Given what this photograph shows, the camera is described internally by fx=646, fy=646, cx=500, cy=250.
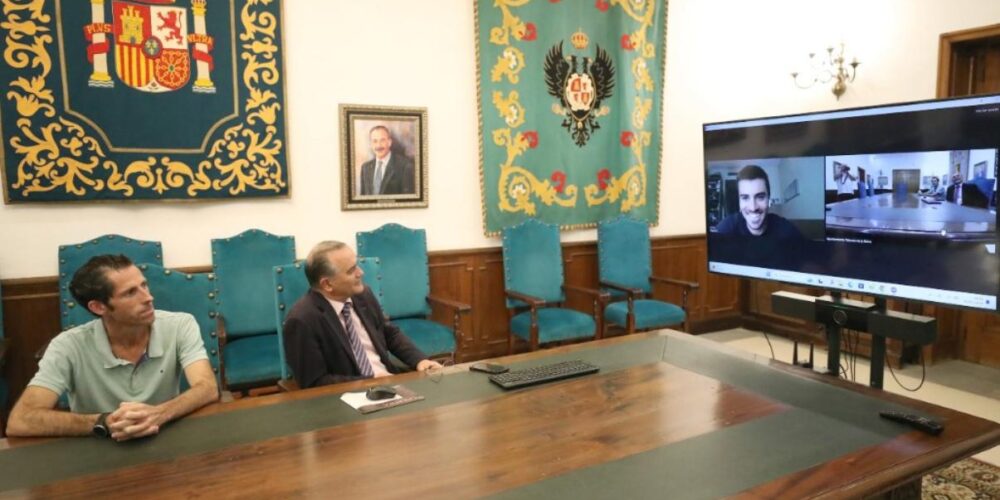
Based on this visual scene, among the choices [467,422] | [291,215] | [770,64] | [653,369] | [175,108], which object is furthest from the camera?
[770,64]

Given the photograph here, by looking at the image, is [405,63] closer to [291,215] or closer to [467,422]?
[291,215]

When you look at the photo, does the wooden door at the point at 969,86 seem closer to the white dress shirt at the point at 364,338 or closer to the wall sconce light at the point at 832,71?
the wall sconce light at the point at 832,71

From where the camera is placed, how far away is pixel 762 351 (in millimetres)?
4801

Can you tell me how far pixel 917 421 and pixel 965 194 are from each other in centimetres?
65

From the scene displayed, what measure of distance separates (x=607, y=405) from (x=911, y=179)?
3.62 feet

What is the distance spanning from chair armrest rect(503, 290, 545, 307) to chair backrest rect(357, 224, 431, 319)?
53cm


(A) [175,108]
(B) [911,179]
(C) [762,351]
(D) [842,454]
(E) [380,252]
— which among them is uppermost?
(A) [175,108]

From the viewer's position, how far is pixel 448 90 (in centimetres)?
416

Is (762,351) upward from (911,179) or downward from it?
downward

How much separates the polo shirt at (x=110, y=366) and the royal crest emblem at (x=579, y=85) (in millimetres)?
3090

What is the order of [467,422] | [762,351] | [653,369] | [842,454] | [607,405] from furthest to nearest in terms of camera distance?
[762,351] < [653,369] < [607,405] < [467,422] < [842,454]

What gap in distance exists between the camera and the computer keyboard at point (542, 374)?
1989mm

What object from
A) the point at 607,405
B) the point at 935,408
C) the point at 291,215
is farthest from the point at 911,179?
the point at 291,215

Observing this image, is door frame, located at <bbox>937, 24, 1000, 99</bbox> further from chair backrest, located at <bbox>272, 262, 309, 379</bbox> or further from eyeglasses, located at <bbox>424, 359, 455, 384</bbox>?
chair backrest, located at <bbox>272, 262, 309, 379</bbox>
